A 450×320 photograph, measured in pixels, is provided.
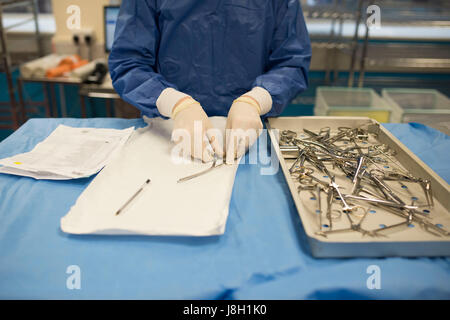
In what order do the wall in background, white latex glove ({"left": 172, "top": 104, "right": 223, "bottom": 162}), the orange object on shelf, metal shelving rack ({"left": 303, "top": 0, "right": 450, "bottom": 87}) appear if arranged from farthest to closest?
the wall in background < metal shelving rack ({"left": 303, "top": 0, "right": 450, "bottom": 87}) < the orange object on shelf < white latex glove ({"left": 172, "top": 104, "right": 223, "bottom": 162})

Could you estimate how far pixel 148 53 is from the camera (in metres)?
1.17

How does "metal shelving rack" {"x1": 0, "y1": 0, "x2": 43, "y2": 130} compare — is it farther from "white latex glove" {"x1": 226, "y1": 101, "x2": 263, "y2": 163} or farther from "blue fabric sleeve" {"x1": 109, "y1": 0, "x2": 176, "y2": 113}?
"white latex glove" {"x1": 226, "y1": 101, "x2": 263, "y2": 163}

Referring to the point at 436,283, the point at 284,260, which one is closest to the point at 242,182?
the point at 284,260

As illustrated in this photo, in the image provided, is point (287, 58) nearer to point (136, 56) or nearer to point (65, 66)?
point (136, 56)

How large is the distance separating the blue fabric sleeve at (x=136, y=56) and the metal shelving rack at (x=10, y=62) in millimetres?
1706

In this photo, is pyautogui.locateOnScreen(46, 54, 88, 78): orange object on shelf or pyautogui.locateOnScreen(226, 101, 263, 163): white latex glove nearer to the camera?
pyautogui.locateOnScreen(226, 101, 263, 163): white latex glove

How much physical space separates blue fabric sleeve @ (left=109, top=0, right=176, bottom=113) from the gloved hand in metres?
0.12

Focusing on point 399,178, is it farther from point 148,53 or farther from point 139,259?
point 148,53

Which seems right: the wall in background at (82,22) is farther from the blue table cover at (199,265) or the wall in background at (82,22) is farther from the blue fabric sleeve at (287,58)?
the blue table cover at (199,265)

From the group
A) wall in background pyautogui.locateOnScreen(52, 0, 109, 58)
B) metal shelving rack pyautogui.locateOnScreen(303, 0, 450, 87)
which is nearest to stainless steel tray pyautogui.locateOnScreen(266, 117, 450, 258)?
metal shelving rack pyautogui.locateOnScreen(303, 0, 450, 87)

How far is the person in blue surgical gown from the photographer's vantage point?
108cm

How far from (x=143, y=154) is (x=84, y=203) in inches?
9.8

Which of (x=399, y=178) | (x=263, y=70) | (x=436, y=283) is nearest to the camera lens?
(x=436, y=283)

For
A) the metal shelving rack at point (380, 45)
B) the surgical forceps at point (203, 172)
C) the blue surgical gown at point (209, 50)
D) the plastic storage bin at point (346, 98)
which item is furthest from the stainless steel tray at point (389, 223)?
the metal shelving rack at point (380, 45)
